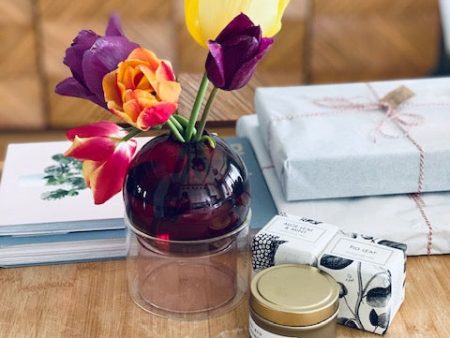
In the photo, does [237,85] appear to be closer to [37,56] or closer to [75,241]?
[75,241]

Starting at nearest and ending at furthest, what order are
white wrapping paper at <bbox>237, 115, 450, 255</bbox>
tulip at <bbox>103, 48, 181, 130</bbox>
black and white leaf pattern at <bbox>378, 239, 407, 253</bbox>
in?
tulip at <bbox>103, 48, 181, 130</bbox>
black and white leaf pattern at <bbox>378, 239, 407, 253</bbox>
white wrapping paper at <bbox>237, 115, 450, 255</bbox>

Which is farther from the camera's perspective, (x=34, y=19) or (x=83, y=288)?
(x=34, y=19)

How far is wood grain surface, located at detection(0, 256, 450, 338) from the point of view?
84 centimetres

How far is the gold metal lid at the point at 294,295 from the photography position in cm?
75

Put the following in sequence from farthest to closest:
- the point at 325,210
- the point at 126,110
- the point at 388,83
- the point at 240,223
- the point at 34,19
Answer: the point at 34,19 < the point at 388,83 < the point at 325,210 < the point at 240,223 < the point at 126,110

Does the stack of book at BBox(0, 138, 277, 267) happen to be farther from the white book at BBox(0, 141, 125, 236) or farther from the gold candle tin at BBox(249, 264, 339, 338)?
the gold candle tin at BBox(249, 264, 339, 338)

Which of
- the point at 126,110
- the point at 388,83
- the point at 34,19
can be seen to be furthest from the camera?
the point at 34,19

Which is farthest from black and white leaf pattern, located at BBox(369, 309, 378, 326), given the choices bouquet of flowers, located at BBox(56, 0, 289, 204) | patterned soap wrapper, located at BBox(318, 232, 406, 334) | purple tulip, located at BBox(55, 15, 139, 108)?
purple tulip, located at BBox(55, 15, 139, 108)

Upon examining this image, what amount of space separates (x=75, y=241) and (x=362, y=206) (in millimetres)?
342

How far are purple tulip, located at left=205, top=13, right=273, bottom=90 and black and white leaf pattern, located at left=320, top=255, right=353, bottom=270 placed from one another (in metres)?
0.20

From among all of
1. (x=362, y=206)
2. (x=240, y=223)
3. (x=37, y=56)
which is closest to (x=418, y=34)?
(x=37, y=56)

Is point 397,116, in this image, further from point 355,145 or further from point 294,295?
point 294,295

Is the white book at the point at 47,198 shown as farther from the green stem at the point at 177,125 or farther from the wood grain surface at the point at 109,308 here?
the green stem at the point at 177,125

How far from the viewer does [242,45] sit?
741mm
